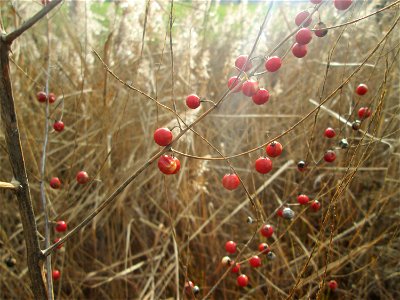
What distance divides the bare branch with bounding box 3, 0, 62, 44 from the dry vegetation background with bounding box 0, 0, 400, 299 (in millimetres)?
833

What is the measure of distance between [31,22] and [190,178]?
142 cm

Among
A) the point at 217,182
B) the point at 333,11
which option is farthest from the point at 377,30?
the point at 217,182

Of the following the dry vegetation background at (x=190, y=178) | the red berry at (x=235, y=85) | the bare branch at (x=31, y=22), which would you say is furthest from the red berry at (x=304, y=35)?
the dry vegetation background at (x=190, y=178)

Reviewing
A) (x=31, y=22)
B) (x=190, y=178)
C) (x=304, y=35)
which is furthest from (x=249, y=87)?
(x=190, y=178)

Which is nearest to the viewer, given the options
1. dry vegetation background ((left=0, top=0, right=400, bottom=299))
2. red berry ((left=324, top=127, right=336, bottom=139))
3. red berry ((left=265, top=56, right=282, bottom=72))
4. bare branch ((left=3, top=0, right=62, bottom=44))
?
bare branch ((left=3, top=0, right=62, bottom=44))

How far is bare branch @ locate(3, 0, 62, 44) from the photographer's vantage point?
0.68 m

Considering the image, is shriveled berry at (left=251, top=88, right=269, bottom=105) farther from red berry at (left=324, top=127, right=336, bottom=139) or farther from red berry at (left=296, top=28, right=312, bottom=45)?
red berry at (left=324, top=127, right=336, bottom=139)

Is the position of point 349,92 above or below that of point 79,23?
below

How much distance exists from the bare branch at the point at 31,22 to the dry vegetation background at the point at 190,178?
0.83 meters

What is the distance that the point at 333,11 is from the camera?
104 inches

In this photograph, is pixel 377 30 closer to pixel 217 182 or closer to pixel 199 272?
pixel 217 182

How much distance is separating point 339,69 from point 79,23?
1459mm

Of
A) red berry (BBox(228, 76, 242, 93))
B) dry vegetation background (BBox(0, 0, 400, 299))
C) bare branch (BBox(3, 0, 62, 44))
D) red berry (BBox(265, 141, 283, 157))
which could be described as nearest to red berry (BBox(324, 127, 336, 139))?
dry vegetation background (BBox(0, 0, 400, 299))

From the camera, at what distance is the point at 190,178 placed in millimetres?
2088
